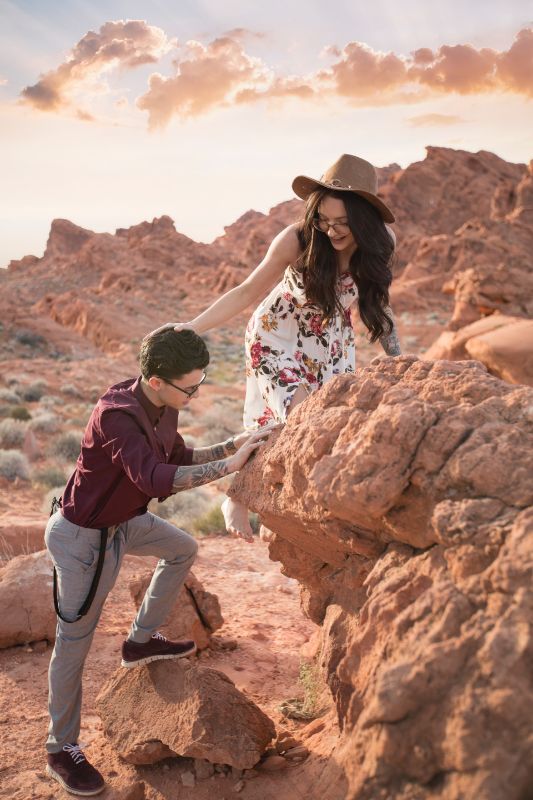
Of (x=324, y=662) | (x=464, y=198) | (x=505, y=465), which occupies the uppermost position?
(x=464, y=198)

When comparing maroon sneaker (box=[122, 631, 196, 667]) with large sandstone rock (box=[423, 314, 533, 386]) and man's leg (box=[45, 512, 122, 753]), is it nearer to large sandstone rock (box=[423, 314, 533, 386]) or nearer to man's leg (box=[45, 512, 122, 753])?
man's leg (box=[45, 512, 122, 753])

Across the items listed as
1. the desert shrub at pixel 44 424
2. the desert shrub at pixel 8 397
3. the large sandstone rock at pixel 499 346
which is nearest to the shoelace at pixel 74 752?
the large sandstone rock at pixel 499 346

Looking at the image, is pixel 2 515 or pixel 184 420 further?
pixel 184 420

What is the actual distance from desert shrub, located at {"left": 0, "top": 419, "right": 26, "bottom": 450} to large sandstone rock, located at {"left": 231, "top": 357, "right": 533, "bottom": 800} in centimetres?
970

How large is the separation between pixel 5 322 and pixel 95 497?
28582 millimetres

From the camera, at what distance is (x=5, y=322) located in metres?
29.1

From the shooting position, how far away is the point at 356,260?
331cm

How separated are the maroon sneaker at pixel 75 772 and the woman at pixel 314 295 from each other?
131 centimetres

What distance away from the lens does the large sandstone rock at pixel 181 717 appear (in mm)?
3018

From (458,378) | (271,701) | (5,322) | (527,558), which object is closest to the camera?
(527,558)

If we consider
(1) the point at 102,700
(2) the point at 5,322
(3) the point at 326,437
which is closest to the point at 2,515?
(1) the point at 102,700

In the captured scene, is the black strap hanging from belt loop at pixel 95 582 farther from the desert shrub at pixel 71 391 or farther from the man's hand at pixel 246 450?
the desert shrub at pixel 71 391

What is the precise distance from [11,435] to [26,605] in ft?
24.7

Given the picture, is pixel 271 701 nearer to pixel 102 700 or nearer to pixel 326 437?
pixel 102 700
